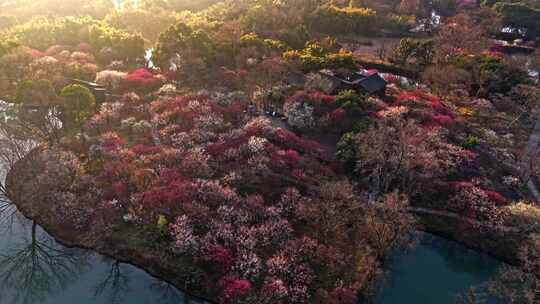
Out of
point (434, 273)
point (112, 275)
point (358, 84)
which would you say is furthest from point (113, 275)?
point (358, 84)

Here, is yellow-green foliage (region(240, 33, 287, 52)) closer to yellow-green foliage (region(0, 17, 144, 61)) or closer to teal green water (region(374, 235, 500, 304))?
yellow-green foliage (region(0, 17, 144, 61))

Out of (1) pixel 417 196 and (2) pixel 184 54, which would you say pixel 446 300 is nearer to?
(1) pixel 417 196

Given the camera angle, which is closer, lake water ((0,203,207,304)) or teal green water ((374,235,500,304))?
lake water ((0,203,207,304))

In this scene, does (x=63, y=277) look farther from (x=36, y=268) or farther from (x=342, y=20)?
(x=342, y=20)

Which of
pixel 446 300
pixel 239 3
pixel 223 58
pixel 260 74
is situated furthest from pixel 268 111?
pixel 239 3

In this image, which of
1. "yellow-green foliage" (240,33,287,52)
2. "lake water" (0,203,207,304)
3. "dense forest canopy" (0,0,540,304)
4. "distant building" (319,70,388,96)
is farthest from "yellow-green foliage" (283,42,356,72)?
"lake water" (0,203,207,304)

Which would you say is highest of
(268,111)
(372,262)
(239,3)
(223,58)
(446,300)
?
(239,3)
